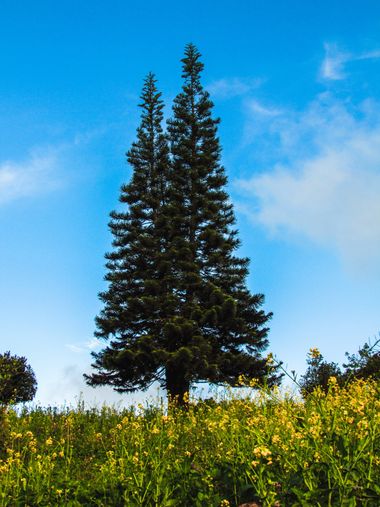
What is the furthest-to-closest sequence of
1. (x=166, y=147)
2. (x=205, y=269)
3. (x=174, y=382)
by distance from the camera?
(x=166, y=147), (x=205, y=269), (x=174, y=382)

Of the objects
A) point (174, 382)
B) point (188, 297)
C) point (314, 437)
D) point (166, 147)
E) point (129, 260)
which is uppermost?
point (166, 147)

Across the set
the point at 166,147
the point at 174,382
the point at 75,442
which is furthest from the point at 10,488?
the point at 166,147

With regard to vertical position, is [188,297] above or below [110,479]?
above

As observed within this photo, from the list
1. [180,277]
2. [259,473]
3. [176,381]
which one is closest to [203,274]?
[180,277]

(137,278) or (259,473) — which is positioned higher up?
(137,278)

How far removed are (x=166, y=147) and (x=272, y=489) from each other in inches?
1049

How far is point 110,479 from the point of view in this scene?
22.9 ft

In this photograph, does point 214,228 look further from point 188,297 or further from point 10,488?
point 10,488

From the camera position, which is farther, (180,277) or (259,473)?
(180,277)

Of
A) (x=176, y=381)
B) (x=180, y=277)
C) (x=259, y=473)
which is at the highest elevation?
(x=180, y=277)

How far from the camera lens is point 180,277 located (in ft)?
84.1

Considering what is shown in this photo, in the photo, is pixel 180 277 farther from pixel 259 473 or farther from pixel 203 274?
pixel 259 473

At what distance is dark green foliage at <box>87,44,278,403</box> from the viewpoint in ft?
78.7

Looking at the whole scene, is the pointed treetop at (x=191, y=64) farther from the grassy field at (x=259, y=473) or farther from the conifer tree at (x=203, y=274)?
the grassy field at (x=259, y=473)
